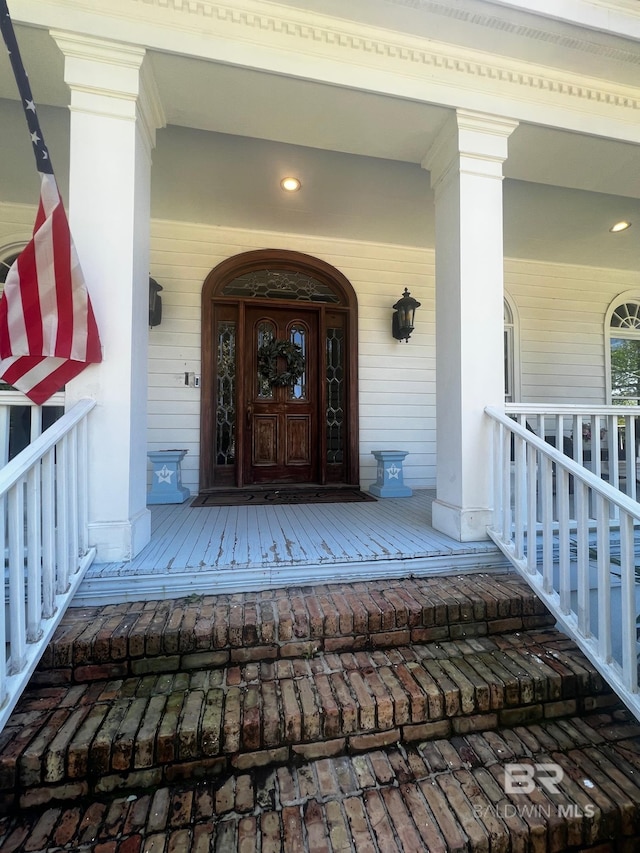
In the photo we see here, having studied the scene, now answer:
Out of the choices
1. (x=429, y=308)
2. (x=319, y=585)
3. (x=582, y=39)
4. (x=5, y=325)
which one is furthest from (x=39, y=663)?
(x=429, y=308)

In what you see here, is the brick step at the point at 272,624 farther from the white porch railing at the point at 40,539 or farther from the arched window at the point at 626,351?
the arched window at the point at 626,351

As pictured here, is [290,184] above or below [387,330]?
above

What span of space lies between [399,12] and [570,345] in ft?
13.8

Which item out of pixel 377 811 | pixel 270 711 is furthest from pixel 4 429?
pixel 377 811

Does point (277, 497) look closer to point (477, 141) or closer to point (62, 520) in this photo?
point (62, 520)

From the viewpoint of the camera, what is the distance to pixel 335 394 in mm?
4254

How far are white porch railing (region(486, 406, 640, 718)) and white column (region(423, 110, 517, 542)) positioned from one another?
0.36 feet

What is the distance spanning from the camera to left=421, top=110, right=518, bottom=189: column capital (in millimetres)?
2348

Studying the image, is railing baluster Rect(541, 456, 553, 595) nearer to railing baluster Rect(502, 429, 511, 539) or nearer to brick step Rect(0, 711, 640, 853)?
railing baluster Rect(502, 429, 511, 539)

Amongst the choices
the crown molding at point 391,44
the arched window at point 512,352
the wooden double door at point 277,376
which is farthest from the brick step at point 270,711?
the arched window at point 512,352

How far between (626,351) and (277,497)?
5.21 metres

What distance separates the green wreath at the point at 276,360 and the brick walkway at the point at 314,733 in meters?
2.65

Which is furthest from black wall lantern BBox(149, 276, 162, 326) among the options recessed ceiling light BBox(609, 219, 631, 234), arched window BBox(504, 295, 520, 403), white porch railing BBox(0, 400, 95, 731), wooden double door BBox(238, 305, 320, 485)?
recessed ceiling light BBox(609, 219, 631, 234)

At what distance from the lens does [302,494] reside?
382cm
